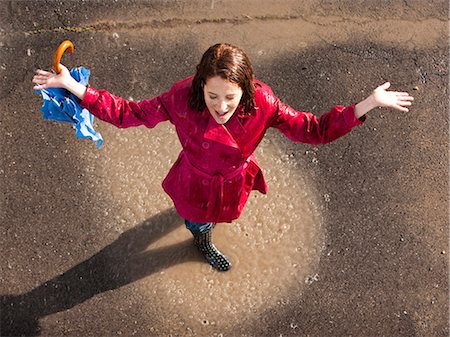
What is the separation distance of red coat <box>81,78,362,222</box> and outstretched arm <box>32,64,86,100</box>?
57mm

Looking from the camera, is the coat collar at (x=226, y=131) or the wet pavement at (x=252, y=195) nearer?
the coat collar at (x=226, y=131)

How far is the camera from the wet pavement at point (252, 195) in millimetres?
3566

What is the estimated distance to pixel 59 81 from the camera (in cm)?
255

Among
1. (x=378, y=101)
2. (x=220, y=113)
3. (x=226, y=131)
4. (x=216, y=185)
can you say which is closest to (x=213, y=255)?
(x=216, y=185)

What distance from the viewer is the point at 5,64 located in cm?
A: 407

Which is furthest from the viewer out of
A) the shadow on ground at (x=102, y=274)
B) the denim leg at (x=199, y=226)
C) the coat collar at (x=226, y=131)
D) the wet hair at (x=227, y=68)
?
the shadow on ground at (x=102, y=274)

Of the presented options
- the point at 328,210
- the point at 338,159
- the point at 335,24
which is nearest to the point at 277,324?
the point at 328,210

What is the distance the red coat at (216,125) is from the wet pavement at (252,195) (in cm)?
97

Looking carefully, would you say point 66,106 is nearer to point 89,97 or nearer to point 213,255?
point 89,97

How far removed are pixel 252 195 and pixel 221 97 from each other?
1.55 meters

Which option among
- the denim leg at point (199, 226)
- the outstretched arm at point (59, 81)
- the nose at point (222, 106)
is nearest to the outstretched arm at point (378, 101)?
the nose at point (222, 106)

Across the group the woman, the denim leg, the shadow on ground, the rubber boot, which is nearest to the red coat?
the woman

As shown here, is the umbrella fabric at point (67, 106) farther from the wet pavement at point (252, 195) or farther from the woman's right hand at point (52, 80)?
the wet pavement at point (252, 195)

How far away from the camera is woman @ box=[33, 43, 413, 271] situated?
7.78 feet
